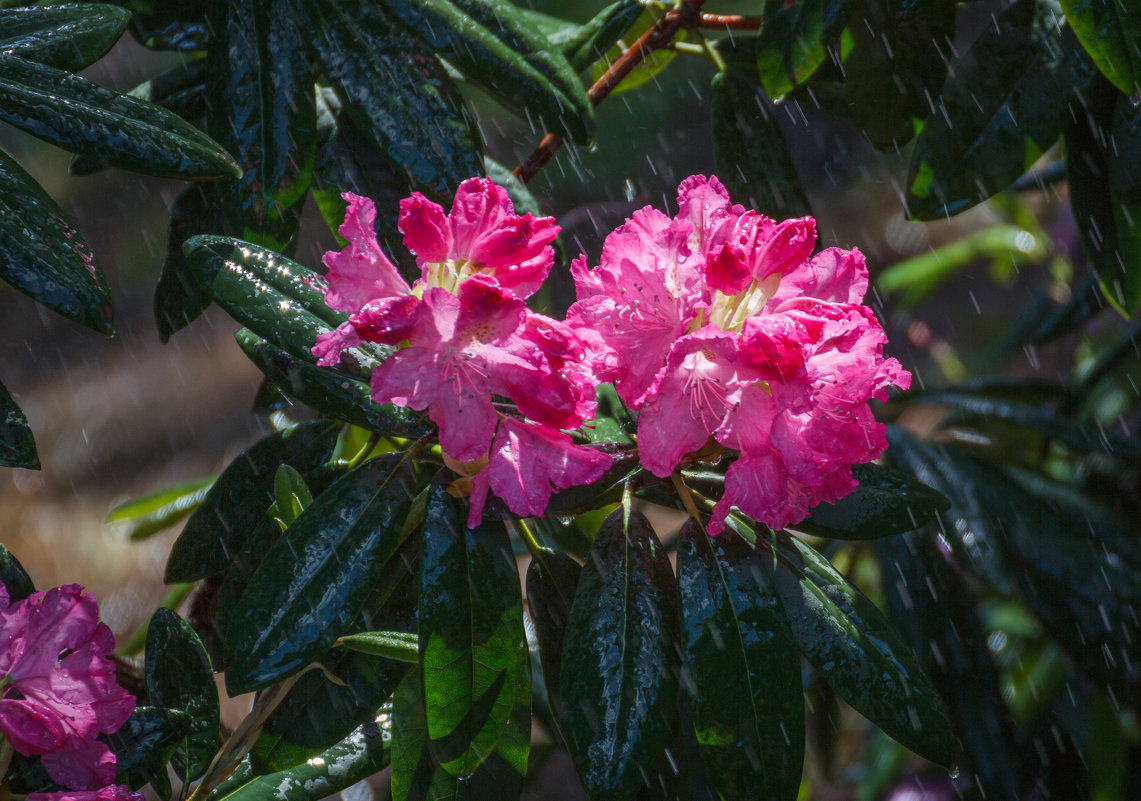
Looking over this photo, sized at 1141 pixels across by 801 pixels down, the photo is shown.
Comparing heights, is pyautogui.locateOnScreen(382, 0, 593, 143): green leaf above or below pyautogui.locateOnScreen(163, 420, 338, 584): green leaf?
above

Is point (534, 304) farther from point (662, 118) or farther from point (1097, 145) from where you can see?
point (662, 118)

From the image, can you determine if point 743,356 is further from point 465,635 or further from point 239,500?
point 239,500

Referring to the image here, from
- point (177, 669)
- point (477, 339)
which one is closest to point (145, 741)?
point (177, 669)

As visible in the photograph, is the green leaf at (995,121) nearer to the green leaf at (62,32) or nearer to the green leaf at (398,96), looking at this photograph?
the green leaf at (398,96)

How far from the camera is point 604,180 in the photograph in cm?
411

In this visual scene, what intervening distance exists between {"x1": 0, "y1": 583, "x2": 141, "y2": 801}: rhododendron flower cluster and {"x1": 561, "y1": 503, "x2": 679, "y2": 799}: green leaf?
0.34 m

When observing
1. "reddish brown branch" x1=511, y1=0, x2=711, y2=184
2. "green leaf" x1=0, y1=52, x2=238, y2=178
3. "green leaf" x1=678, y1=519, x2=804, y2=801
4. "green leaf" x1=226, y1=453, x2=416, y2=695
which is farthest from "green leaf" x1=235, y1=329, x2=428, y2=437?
"reddish brown branch" x1=511, y1=0, x2=711, y2=184

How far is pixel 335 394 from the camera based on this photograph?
0.72m

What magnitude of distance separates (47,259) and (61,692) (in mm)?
327

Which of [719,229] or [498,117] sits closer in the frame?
[719,229]

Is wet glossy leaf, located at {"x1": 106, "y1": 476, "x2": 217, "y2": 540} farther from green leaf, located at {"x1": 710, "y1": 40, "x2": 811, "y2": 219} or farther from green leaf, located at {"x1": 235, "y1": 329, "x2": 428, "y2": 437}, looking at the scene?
green leaf, located at {"x1": 710, "y1": 40, "x2": 811, "y2": 219}

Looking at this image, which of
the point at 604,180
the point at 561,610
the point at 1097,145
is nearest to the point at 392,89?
the point at 561,610

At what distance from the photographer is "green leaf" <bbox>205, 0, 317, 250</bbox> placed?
84 cm

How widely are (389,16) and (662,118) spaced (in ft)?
13.0
